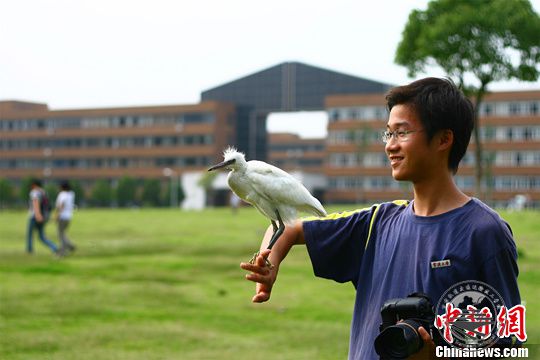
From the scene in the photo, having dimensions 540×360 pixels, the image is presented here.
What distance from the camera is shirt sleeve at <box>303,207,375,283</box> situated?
3.43 meters

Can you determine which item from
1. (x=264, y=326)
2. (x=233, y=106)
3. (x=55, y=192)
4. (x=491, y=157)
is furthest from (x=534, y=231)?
(x=55, y=192)

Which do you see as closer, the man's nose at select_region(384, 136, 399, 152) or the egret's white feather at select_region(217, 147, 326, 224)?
the man's nose at select_region(384, 136, 399, 152)

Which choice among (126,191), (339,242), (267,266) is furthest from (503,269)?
(126,191)

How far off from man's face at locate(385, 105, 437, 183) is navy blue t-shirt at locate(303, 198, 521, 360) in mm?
188

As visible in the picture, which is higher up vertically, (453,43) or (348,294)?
(453,43)

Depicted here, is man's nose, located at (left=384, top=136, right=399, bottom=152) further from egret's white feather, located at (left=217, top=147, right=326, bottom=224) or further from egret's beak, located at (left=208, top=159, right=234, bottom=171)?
egret's beak, located at (left=208, top=159, right=234, bottom=171)

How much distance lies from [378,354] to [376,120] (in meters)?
89.2

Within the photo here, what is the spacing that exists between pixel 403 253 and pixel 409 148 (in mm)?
409

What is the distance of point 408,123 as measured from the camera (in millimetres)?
3021

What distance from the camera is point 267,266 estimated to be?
126 inches

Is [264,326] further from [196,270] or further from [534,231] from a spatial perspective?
[534,231]

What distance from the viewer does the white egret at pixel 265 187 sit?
10.4 feet

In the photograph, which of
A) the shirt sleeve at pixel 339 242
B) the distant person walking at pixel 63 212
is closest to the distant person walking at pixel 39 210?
the distant person walking at pixel 63 212

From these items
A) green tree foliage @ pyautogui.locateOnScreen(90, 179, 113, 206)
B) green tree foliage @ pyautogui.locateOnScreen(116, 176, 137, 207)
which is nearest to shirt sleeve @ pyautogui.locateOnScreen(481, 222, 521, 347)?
green tree foliage @ pyautogui.locateOnScreen(116, 176, 137, 207)
